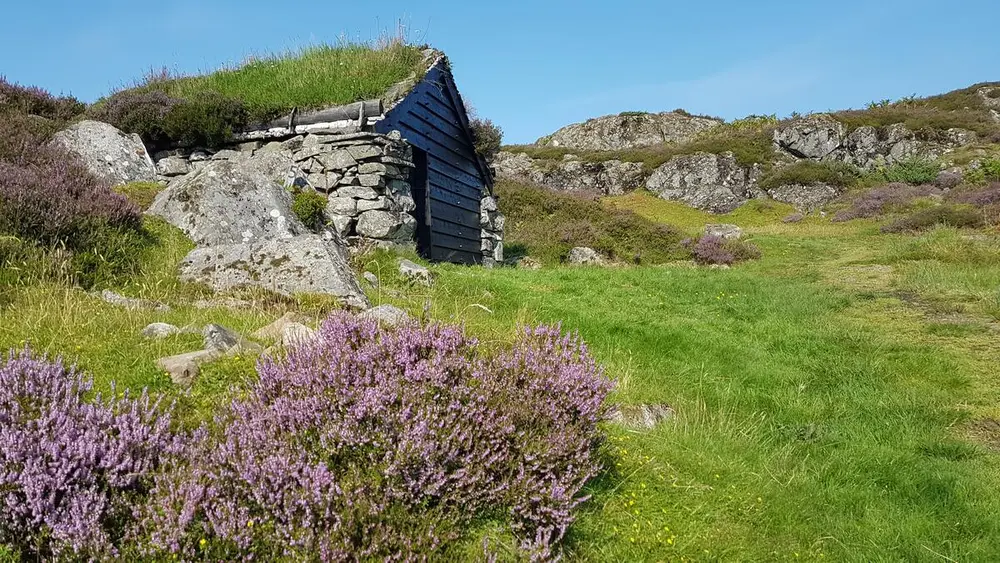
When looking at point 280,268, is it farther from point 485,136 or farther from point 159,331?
point 485,136

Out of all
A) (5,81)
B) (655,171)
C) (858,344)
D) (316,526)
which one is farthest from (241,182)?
(655,171)

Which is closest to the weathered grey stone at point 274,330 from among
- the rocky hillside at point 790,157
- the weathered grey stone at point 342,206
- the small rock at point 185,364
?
the small rock at point 185,364

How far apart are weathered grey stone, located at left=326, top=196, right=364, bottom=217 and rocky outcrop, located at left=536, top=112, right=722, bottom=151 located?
49.6 metres

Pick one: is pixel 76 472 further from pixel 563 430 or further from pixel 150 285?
pixel 150 285

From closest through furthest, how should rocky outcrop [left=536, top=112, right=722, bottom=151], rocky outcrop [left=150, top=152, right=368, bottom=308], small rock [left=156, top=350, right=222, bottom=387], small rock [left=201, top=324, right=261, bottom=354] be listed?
1. small rock [left=156, top=350, right=222, bottom=387]
2. small rock [left=201, top=324, right=261, bottom=354]
3. rocky outcrop [left=150, top=152, right=368, bottom=308]
4. rocky outcrop [left=536, top=112, right=722, bottom=151]

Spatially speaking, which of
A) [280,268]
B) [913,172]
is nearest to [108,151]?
[280,268]

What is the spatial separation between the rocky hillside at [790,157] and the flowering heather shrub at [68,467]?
34.5 meters

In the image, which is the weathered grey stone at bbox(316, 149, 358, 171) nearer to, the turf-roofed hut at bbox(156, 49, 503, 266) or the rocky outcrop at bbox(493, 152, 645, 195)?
the turf-roofed hut at bbox(156, 49, 503, 266)

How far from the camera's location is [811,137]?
44.1 meters

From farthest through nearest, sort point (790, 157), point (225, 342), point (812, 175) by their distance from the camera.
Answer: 1. point (790, 157)
2. point (812, 175)
3. point (225, 342)

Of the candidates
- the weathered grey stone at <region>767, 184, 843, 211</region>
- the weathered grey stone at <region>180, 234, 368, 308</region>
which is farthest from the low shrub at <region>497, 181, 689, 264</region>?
the weathered grey stone at <region>180, 234, 368, 308</region>

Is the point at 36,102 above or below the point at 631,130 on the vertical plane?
below

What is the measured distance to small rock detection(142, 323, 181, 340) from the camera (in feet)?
17.0

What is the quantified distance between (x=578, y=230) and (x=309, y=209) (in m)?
14.4
